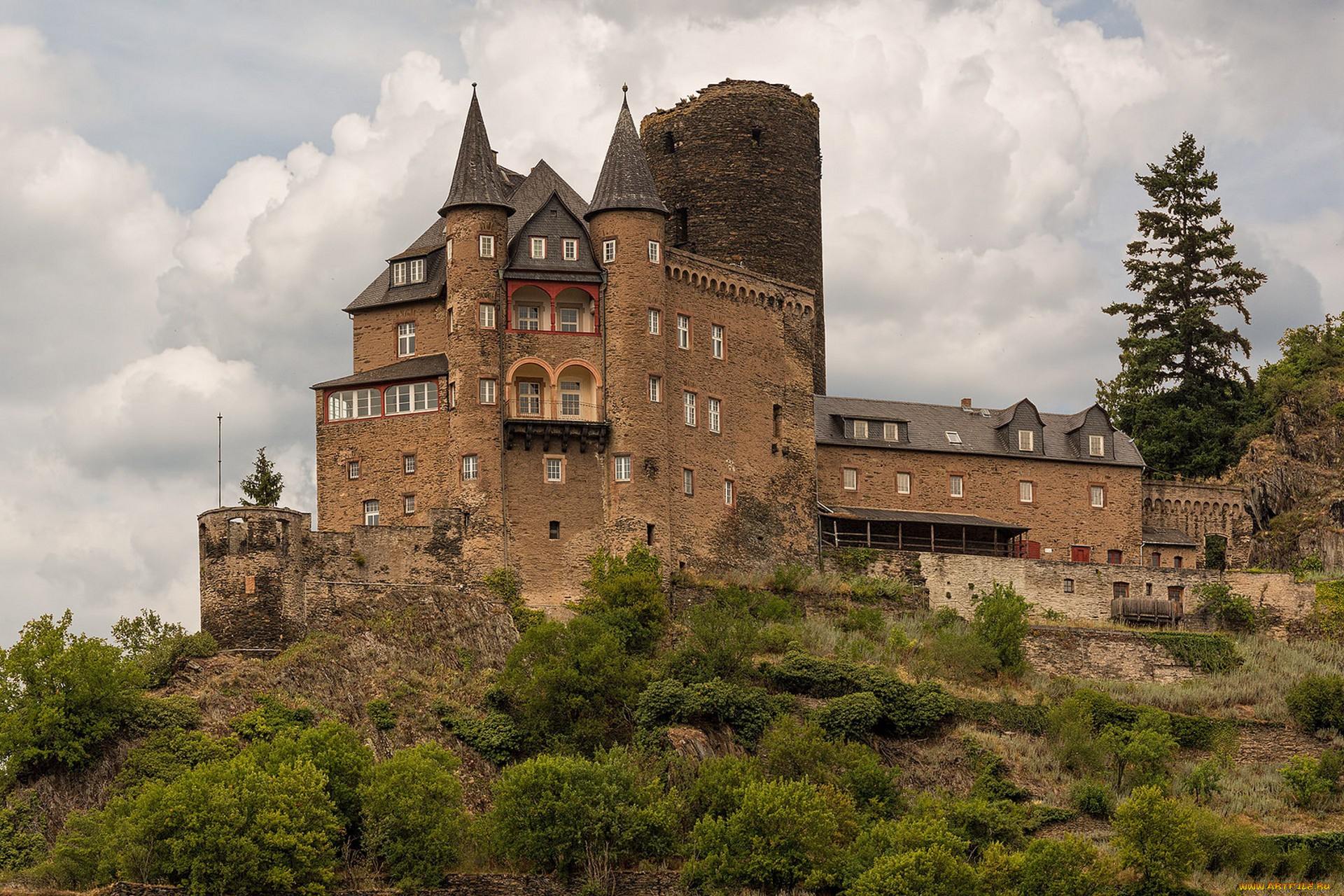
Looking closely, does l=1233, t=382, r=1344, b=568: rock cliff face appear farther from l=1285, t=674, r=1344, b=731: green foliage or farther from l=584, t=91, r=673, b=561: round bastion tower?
l=584, t=91, r=673, b=561: round bastion tower

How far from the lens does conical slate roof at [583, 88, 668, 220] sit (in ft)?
228

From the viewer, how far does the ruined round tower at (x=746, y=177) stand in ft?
262

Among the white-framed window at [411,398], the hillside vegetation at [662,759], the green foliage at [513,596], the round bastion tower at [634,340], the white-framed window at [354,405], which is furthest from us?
the white-framed window at [354,405]

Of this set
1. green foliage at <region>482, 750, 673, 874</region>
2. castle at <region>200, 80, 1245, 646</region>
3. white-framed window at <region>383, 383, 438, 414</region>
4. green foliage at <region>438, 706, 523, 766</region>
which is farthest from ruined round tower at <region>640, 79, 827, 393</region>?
green foliage at <region>482, 750, 673, 874</region>

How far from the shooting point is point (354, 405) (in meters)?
70.6

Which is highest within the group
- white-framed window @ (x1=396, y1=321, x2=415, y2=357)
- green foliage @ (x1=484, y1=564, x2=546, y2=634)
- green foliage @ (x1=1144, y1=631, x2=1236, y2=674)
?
white-framed window @ (x1=396, y1=321, x2=415, y2=357)

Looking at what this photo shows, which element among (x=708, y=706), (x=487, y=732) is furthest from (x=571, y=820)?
(x=708, y=706)

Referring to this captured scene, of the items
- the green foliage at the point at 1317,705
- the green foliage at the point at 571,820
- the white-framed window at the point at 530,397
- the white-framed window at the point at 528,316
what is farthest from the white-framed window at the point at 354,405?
the green foliage at the point at 1317,705

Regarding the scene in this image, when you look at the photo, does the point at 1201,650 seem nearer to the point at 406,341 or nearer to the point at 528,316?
the point at 528,316

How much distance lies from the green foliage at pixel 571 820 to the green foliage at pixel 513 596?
919 centimetres

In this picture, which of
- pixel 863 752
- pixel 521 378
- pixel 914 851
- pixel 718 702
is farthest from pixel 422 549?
pixel 914 851

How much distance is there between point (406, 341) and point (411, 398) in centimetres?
275

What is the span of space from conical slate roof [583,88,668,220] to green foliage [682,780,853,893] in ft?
71.8

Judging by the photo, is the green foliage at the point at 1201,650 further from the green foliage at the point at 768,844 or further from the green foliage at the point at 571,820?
the green foliage at the point at 571,820
